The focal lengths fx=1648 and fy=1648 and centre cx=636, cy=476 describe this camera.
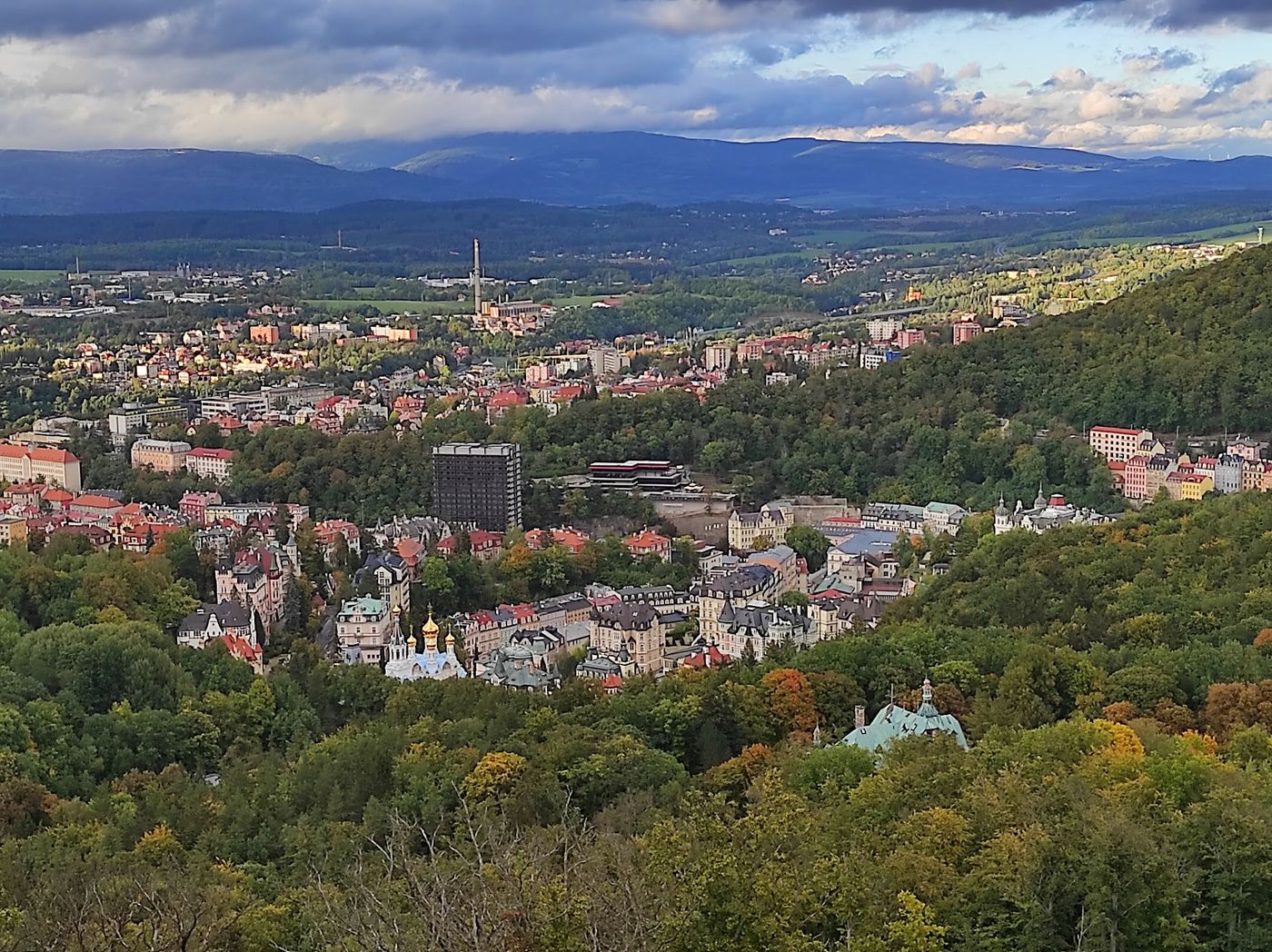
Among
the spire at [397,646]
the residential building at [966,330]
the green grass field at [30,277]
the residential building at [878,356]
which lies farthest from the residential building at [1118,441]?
the green grass field at [30,277]

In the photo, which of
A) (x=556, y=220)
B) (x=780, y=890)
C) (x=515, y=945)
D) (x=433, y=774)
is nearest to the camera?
(x=515, y=945)

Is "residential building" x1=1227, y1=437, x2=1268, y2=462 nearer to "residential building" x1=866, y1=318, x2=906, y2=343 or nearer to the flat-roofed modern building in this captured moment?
the flat-roofed modern building

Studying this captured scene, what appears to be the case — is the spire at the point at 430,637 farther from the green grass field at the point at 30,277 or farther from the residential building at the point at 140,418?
the green grass field at the point at 30,277

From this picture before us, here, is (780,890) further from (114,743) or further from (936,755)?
(114,743)

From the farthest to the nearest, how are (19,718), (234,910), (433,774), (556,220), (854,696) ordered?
(556,220) → (19,718) → (854,696) → (433,774) → (234,910)

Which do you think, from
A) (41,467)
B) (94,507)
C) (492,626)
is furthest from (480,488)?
(41,467)

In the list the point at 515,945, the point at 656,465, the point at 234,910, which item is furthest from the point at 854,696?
the point at 656,465
